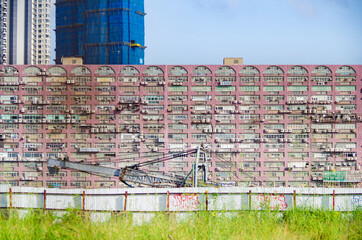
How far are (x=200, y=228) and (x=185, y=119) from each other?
63.8 metres

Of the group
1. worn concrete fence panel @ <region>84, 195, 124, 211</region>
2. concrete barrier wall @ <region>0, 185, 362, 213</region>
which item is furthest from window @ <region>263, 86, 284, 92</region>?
worn concrete fence panel @ <region>84, 195, 124, 211</region>

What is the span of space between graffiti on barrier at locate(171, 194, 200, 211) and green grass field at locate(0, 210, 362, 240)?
840 cm

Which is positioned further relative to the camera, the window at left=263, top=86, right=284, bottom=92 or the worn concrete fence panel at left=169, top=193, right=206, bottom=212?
the window at left=263, top=86, right=284, bottom=92

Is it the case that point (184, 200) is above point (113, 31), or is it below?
below

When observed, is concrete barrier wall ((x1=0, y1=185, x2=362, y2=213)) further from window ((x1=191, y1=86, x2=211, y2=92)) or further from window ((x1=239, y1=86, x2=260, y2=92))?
window ((x1=239, y1=86, x2=260, y2=92))

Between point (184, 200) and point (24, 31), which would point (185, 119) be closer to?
point (184, 200)

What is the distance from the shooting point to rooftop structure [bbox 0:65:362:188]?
255 ft

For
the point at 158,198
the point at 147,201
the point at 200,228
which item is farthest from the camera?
the point at 158,198

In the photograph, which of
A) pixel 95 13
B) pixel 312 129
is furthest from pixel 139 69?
pixel 95 13


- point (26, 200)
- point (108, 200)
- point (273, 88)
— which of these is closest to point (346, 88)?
point (273, 88)

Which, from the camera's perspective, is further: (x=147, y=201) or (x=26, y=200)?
(x=147, y=201)

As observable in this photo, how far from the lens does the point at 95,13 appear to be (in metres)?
116

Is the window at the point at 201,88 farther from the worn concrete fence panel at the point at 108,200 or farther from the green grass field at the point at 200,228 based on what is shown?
the green grass field at the point at 200,228

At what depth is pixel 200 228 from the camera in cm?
→ 1419
